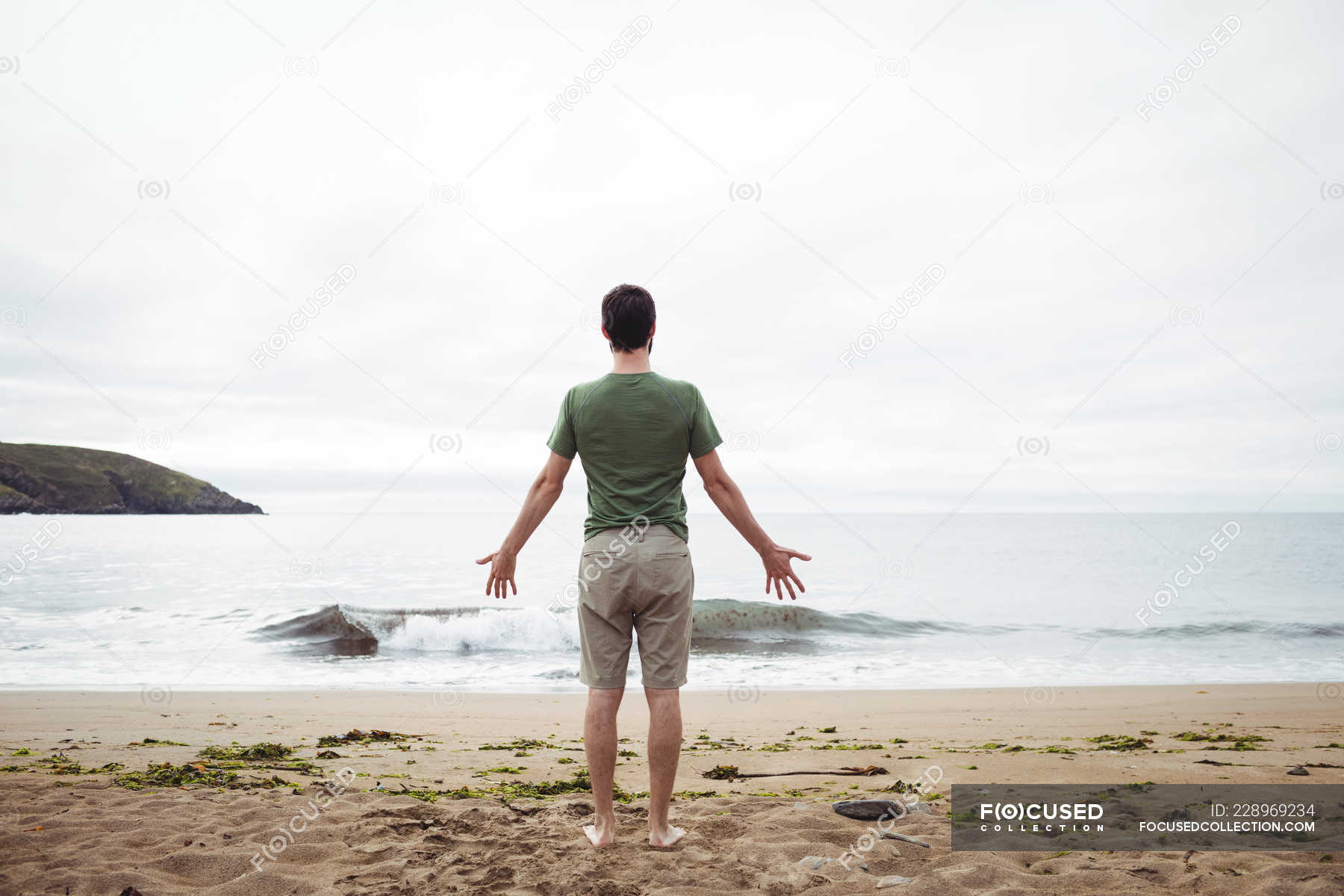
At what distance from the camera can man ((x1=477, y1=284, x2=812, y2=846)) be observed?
10.6ft

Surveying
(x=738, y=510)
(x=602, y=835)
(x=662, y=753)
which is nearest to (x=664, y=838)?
(x=602, y=835)

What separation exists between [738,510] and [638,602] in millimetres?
599

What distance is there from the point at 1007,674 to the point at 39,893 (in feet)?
37.1

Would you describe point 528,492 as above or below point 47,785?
above

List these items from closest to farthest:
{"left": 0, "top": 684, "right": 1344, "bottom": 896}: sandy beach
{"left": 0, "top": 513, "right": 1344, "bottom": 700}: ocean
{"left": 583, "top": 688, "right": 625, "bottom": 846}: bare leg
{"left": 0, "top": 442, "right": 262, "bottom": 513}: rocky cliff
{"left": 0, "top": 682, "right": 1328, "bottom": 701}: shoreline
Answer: {"left": 0, "top": 684, "right": 1344, "bottom": 896}: sandy beach
{"left": 583, "top": 688, "right": 625, "bottom": 846}: bare leg
{"left": 0, "top": 682, "right": 1328, "bottom": 701}: shoreline
{"left": 0, "top": 513, "right": 1344, "bottom": 700}: ocean
{"left": 0, "top": 442, "right": 262, "bottom": 513}: rocky cliff

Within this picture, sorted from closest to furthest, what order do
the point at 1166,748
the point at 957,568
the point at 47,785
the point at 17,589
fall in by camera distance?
the point at 47,785
the point at 1166,748
the point at 17,589
the point at 957,568

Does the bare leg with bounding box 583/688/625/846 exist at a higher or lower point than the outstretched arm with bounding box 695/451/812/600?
lower

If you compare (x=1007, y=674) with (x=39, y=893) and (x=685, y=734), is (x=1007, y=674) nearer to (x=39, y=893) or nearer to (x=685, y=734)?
(x=685, y=734)

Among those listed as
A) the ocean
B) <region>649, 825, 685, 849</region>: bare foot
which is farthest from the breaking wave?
<region>649, 825, 685, 849</region>: bare foot

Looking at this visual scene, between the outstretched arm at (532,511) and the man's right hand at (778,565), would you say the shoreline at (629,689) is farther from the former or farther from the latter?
the outstretched arm at (532,511)

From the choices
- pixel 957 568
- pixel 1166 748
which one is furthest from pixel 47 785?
pixel 957 568

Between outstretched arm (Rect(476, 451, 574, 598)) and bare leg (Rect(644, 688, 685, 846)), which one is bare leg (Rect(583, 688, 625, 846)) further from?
outstretched arm (Rect(476, 451, 574, 598))

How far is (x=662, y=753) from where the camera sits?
10.7 ft

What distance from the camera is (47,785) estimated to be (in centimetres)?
413
